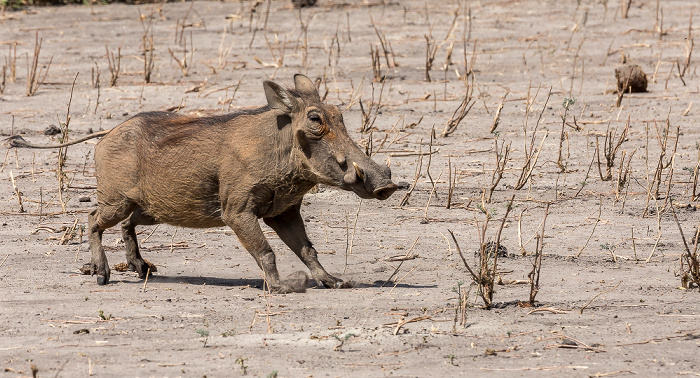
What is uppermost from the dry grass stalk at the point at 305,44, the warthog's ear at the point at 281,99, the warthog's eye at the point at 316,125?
the warthog's ear at the point at 281,99

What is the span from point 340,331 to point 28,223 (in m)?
3.31

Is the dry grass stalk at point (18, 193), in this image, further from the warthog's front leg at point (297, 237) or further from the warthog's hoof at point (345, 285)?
the warthog's hoof at point (345, 285)

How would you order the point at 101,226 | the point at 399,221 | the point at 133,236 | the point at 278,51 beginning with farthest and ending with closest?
1. the point at 278,51
2. the point at 399,221
3. the point at 133,236
4. the point at 101,226

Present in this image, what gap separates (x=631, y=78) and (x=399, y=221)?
13.0 feet

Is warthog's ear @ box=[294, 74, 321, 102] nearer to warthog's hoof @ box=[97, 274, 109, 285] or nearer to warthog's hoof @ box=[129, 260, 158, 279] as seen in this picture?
warthog's hoof @ box=[129, 260, 158, 279]

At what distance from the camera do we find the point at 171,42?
12.5 meters

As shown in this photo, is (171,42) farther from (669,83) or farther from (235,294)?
(235,294)

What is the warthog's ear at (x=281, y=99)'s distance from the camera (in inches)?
211

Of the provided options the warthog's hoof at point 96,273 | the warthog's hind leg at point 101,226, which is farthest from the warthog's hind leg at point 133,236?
the warthog's hoof at point 96,273

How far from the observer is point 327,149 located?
5.23 meters

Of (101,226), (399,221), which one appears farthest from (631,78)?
(101,226)

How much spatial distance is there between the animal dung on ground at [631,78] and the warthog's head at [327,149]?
Answer: 5.18 metres

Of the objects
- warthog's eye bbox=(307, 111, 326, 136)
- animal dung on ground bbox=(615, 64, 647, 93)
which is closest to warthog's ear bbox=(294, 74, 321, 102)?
warthog's eye bbox=(307, 111, 326, 136)

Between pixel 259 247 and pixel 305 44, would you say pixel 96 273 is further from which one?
pixel 305 44
